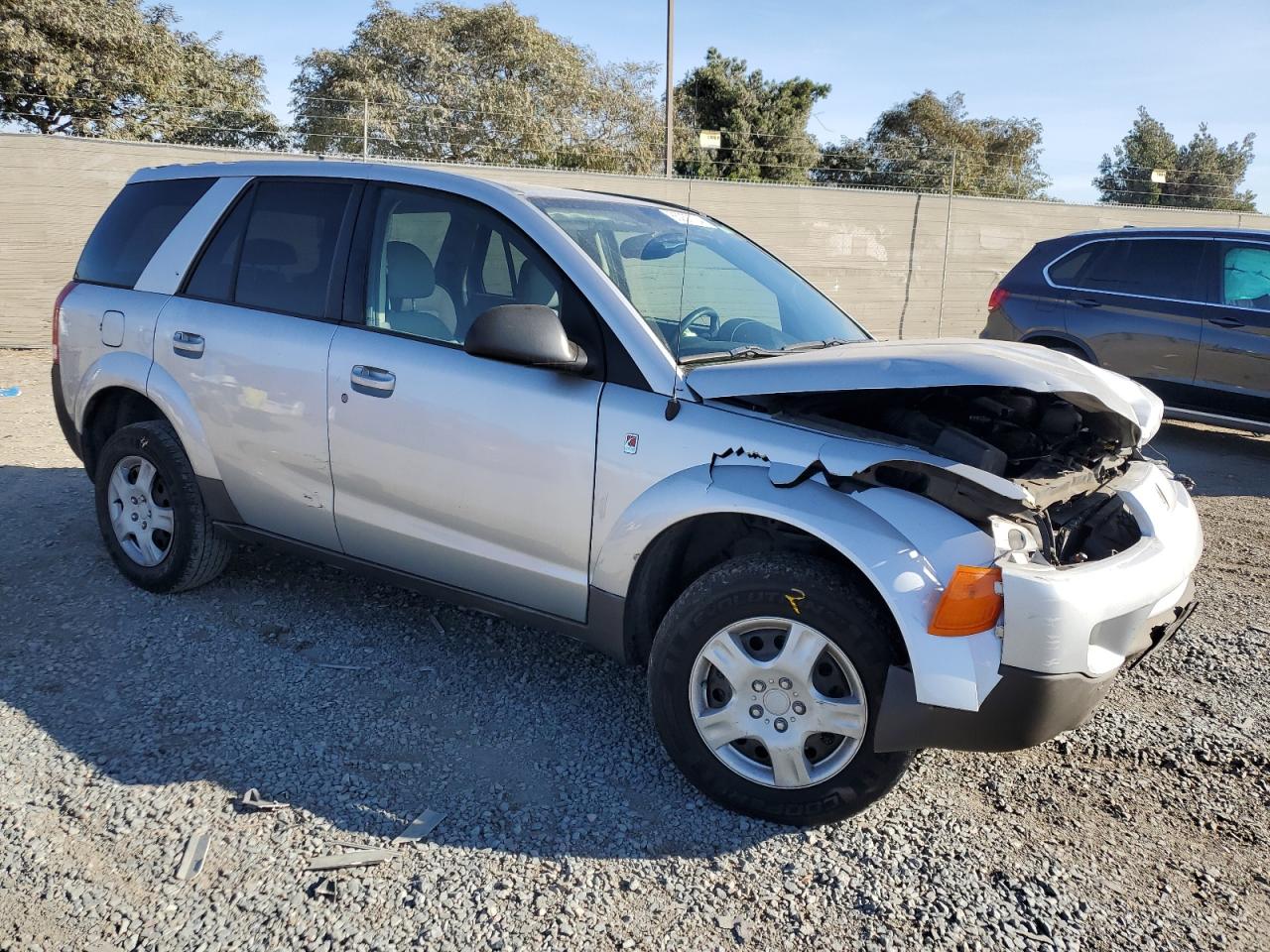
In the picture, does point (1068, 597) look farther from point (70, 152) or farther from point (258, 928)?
point (70, 152)

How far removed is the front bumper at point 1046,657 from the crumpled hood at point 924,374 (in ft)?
1.63

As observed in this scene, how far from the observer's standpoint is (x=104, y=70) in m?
25.2

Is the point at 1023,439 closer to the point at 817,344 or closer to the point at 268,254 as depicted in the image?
the point at 817,344

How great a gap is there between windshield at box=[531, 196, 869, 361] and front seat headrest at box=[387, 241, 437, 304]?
0.50 m

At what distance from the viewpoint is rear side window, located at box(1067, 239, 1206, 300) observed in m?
8.05

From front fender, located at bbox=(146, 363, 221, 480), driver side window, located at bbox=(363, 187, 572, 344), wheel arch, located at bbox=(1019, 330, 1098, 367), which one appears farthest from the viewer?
wheel arch, located at bbox=(1019, 330, 1098, 367)

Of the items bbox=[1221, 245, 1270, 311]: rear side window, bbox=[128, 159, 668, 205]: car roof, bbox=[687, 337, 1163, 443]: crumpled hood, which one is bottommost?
bbox=[687, 337, 1163, 443]: crumpled hood

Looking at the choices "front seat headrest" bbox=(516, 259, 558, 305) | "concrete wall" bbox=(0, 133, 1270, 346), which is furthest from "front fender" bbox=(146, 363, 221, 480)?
"concrete wall" bbox=(0, 133, 1270, 346)

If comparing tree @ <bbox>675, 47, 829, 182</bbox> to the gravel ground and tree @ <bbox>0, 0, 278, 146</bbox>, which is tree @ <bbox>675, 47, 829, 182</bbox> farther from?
the gravel ground

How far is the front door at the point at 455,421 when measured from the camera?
323 cm

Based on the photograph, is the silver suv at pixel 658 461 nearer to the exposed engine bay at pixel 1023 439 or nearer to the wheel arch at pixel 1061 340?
the exposed engine bay at pixel 1023 439

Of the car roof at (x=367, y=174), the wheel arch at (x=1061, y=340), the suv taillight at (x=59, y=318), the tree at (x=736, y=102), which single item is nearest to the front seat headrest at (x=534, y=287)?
the car roof at (x=367, y=174)

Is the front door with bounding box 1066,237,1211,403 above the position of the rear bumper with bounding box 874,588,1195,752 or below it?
above

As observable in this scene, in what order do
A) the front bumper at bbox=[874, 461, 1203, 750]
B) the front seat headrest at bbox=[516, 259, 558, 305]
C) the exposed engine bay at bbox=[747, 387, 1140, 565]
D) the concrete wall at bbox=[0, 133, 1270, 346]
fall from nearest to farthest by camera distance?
1. the front bumper at bbox=[874, 461, 1203, 750]
2. the exposed engine bay at bbox=[747, 387, 1140, 565]
3. the front seat headrest at bbox=[516, 259, 558, 305]
4. the concrete wall at bbox=[0, 133, 1270, 346]
